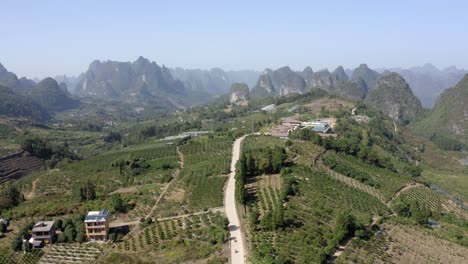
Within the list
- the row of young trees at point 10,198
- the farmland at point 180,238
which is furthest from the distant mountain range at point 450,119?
the row of young trees at point 10,198

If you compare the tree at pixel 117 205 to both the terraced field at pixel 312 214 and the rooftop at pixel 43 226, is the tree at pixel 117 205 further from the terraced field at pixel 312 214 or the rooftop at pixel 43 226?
the terraced field at pixel 312 214

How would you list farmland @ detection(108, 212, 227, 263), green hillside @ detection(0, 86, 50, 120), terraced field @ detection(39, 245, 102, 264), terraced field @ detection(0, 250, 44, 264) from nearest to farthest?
farmland @ detection(108, 212, 227, 263) → terraced field @ detection(39, 245, 102, 264) → terraced field @ detection(0, 250, 44, 264) → green hillside @ detection(0, 86, 50, 120)

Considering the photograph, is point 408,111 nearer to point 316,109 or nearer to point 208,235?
point 316,109

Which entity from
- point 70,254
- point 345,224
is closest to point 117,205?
point 70,254

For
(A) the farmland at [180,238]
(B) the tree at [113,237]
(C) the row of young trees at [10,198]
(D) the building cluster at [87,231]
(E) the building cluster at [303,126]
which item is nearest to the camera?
(A) the farmland at [180,238]

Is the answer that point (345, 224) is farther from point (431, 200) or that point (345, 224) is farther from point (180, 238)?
point (431, 200)

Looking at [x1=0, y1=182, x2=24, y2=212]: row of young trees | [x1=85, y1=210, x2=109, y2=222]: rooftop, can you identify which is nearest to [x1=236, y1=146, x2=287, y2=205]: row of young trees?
[x1=85, y1=210, x2=109, y2=222]: rooftop

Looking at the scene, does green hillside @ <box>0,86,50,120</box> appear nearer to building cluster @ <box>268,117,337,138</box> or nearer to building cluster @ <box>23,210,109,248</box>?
building cluster @ <box>268,117,337,138</box>
